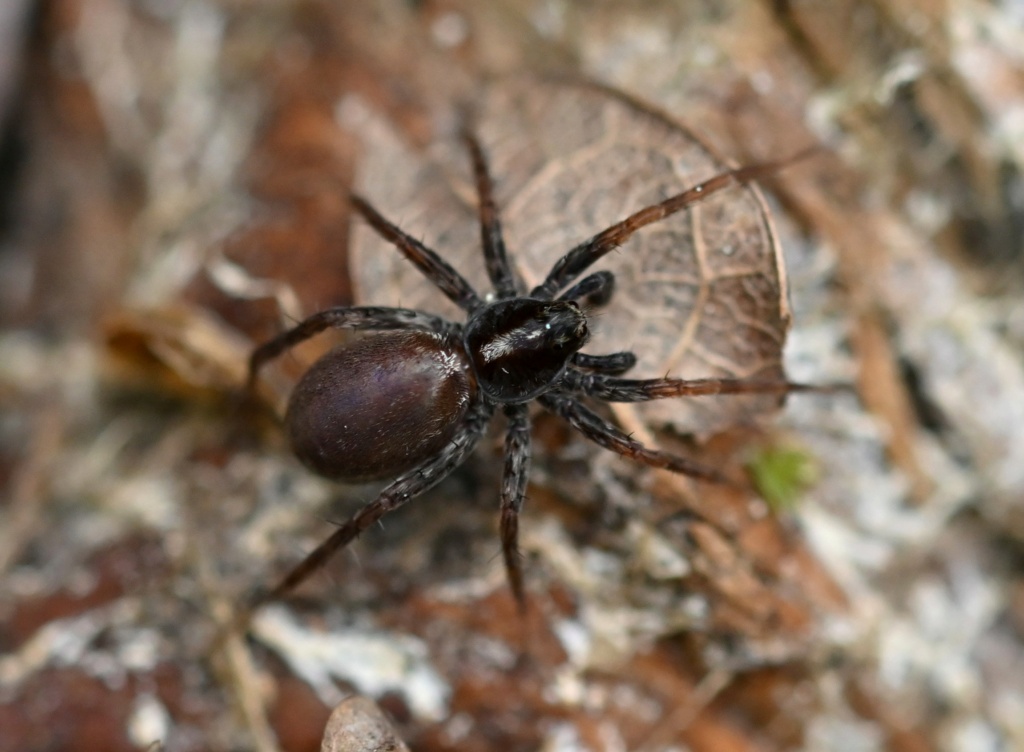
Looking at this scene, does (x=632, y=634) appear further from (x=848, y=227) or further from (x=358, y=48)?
(x=358, y=48)

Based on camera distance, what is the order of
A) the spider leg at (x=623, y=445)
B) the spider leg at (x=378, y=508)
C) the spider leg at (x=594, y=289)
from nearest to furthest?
the spider leg at (x=623, y=445), the spider leg at (x=378, y=508), the spider leg at (x=594, y=289)

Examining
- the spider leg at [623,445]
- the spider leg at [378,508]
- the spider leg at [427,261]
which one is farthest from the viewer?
the spider leg at [427,261]

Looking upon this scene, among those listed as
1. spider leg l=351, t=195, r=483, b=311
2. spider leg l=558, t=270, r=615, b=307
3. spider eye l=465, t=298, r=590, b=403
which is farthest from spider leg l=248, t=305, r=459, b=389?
spider leg l=558, t=270, r=615, b=307

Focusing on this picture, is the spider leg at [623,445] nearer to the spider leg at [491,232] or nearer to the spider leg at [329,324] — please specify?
the spider leg at [491,232]

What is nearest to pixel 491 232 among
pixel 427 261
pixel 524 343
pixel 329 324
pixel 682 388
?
pixel 427 261

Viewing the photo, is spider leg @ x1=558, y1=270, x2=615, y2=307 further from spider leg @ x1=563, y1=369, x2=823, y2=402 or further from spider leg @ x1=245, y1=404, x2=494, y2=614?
spider leg @ x1=245, y1=404, x2=494, y2=614

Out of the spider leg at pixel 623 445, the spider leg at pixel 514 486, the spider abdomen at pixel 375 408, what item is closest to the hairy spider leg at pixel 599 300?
the spider leg at pixel 623 445
